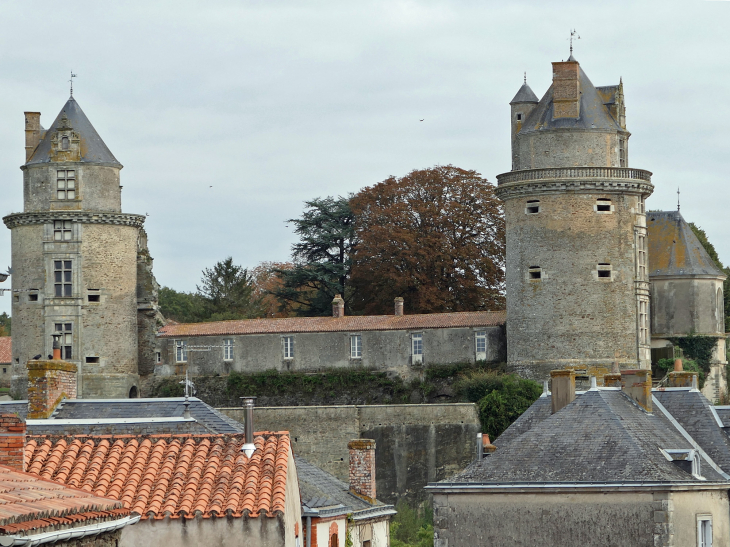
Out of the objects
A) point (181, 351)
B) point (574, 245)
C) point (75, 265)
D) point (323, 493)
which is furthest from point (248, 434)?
point (181, 351)

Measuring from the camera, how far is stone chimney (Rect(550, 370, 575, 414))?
27391mm

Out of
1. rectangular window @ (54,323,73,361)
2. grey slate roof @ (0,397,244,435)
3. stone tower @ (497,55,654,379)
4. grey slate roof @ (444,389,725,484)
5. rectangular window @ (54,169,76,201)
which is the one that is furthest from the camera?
rectangular window @ (54,169,76,201)

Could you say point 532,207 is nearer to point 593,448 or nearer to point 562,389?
point 562,389

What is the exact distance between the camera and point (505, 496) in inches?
997

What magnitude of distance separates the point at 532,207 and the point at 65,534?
3613cm

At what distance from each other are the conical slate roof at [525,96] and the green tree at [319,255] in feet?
40.6

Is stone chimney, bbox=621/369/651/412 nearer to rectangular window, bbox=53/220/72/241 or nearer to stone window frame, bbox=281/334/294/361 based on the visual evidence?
stone window frame, bbox=281/334/294/361

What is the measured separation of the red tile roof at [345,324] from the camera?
46.9 meters

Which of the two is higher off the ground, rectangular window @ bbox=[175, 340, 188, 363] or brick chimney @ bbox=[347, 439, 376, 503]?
rectangular window @ bbox=[175, 340, 188, 363]

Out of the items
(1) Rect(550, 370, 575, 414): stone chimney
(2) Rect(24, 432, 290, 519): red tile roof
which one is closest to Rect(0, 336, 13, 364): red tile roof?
(1) Rect(550, 370, 575, 414): stone chimney

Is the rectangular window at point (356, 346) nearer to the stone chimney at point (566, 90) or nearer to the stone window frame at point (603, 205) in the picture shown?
the stone window frame at point (603, 205)

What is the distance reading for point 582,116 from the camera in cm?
4556

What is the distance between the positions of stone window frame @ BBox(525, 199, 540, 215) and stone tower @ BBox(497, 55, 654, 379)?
0.03 metres

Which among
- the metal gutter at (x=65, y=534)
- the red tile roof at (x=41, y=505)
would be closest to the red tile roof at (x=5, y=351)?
the red tile roof at (x=41, y=505)
